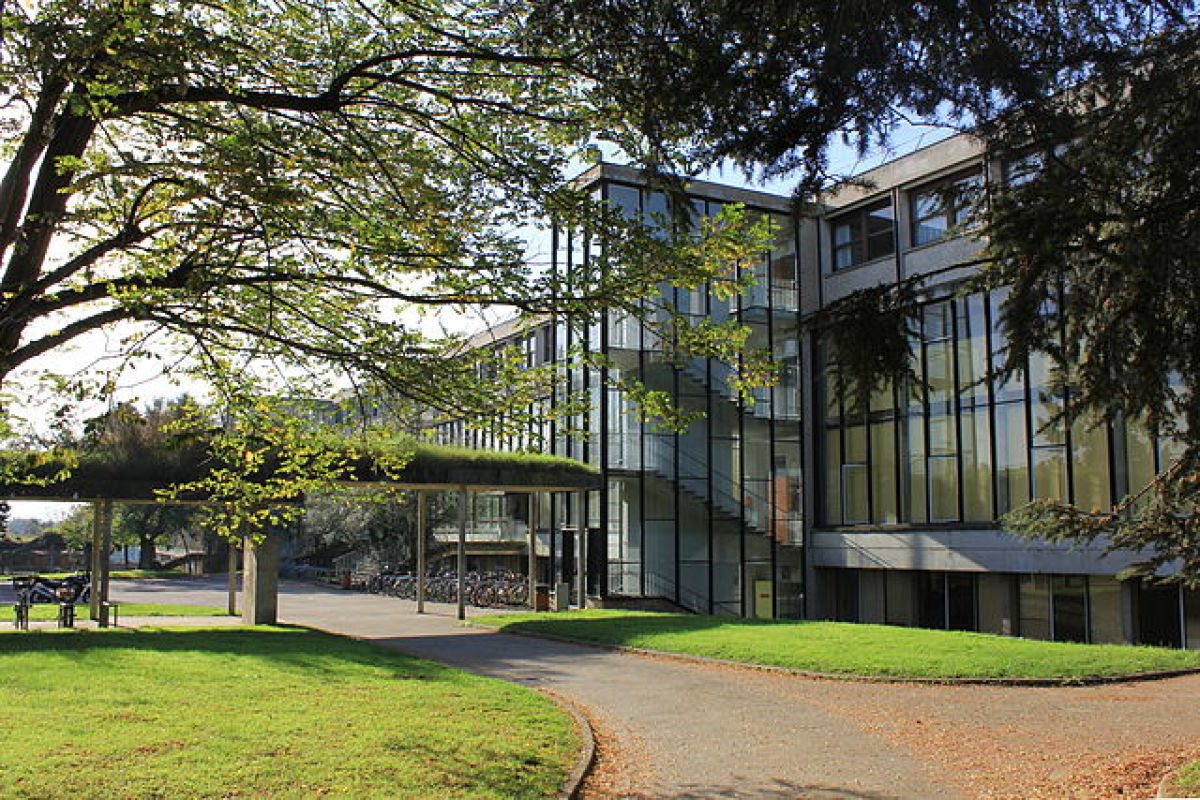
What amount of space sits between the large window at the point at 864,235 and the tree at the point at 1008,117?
69.6ft

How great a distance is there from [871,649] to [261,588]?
12.6 m

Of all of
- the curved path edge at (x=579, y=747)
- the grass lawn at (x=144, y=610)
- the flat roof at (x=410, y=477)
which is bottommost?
the grass lawn at (x=144, y=610)

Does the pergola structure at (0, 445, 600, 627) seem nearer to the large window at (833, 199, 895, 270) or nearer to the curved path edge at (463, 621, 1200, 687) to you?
the curved path edge at (463, 621, 1200, 687)

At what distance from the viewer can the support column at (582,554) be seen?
91.5 ft

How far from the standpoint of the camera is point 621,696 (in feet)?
42.4

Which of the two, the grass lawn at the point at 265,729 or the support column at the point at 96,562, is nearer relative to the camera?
the grass lawn at the point at 265,729

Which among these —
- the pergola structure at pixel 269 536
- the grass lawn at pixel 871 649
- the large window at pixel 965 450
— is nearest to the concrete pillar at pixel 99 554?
the pergola structure at pixel 269 536

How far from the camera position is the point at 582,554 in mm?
28141

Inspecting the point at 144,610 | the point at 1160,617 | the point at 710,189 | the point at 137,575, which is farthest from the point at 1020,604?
the point at 137,575

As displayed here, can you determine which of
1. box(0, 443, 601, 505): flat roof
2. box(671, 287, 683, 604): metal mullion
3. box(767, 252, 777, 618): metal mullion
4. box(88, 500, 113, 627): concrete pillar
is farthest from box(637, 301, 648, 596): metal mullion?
box(88, 500, 113, 627): concrete pillar

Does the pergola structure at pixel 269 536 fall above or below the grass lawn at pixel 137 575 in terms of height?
above

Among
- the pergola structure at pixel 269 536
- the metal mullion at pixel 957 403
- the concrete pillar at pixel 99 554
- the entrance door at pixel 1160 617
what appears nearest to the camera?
the pergola structure at pixel 269 536

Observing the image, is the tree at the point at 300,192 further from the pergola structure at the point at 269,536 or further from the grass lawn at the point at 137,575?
the grass lawn at the point at 137,575

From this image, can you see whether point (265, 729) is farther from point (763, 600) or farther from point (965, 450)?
point (763, 600)
